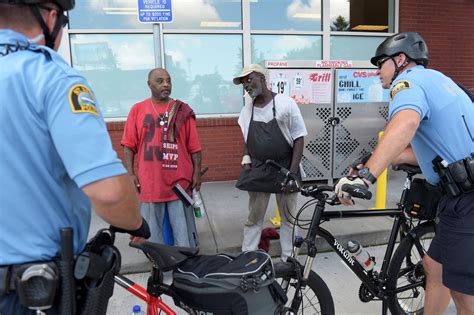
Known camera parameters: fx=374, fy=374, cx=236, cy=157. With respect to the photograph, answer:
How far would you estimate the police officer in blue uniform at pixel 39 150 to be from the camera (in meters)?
1.09

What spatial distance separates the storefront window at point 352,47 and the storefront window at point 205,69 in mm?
1796

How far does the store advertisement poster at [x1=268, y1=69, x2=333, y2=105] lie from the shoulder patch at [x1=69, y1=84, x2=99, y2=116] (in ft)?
13.8

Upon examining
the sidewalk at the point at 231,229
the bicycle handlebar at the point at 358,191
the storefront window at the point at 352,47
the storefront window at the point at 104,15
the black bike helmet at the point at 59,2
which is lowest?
the sidewalk at the point at 231,229

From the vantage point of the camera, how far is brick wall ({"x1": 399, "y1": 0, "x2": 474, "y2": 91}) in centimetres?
686

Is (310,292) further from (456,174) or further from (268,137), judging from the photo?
(268,137)

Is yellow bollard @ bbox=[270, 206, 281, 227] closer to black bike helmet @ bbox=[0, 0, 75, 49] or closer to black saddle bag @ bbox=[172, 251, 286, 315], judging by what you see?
black saddle bag @ bbox=[172, 251, 286, 315]

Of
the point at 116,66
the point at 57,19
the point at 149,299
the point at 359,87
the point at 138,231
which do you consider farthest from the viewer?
the point at 116,66

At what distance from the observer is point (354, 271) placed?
2.53 metres

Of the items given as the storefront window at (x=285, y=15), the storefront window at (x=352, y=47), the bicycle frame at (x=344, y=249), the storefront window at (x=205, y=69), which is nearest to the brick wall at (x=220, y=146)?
the storefront window at (x=205, y=69)

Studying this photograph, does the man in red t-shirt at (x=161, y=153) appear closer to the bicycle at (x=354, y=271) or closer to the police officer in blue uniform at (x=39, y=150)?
the bicycle at (x=354, y=271)

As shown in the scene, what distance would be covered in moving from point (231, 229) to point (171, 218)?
115 cm

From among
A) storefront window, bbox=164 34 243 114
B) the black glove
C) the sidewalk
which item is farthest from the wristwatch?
storefront window, bbox=164 34 243 114

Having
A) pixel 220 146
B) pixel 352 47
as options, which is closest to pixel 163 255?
pixel 220 146

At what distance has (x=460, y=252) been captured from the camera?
1.97 m
